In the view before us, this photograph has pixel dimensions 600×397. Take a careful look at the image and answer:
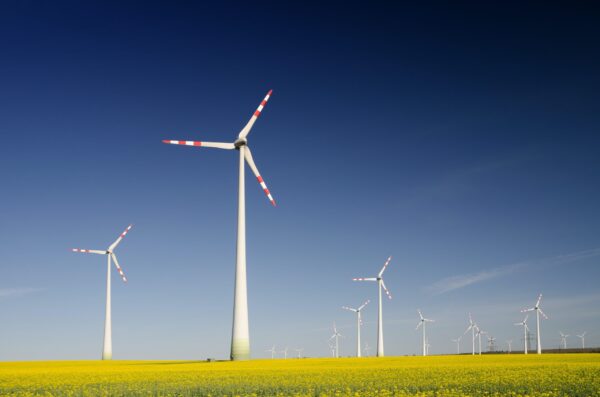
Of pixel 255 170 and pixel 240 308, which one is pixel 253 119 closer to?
pixel 255 170

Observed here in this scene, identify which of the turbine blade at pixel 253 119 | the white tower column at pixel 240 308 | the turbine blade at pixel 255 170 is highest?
the turbine blade at pixel 253 119

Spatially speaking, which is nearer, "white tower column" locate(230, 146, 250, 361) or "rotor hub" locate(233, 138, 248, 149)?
"white tower column" locate(230, 146, 250, 361)

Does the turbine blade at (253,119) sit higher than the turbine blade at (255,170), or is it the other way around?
the turbine blade at (253,119)

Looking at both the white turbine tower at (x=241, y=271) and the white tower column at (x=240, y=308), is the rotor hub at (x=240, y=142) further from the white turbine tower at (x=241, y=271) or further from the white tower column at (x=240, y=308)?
the white tower column at (x=240, y=308)

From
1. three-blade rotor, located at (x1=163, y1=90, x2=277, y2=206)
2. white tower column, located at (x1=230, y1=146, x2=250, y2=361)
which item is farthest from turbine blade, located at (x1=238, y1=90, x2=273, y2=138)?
white tower column, located at (x1=230, y1=146, x2=250, y2=361)

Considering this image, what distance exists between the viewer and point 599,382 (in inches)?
1350

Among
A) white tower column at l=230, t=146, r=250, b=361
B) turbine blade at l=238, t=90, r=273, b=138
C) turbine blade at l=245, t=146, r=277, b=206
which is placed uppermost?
turbine blade at l=238, t=90, r=273, b=138

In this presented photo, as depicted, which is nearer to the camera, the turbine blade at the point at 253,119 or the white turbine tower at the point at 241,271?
the white turbine tower at the point at 241,271

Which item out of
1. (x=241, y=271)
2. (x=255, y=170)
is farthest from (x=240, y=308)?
(x=255, y=170)

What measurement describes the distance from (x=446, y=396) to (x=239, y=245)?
56136 millimetres

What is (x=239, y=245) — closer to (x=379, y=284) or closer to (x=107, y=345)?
(x=107, y=345)

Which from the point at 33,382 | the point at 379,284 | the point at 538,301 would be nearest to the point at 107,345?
the point at 379,284

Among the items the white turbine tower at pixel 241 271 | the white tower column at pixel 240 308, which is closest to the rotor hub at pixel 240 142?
the white turbine tower at pixel 241 271

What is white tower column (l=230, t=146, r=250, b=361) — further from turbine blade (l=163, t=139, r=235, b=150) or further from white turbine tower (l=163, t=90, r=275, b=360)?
turbine blade (l=163, t=139, r=235, b=150)
